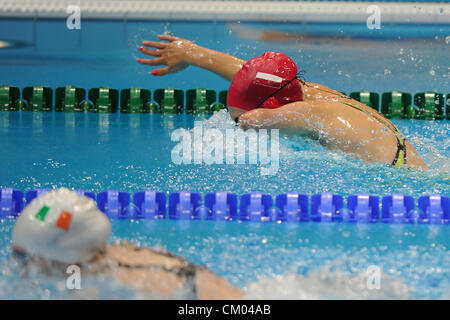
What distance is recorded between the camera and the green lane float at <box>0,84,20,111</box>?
677cm

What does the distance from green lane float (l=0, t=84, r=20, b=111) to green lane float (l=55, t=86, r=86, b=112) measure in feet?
1.39

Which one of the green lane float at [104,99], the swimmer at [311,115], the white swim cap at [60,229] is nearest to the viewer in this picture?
the white swim cap at [60,229]

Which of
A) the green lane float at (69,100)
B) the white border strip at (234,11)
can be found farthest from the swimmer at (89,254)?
the white border strip at (234,11)

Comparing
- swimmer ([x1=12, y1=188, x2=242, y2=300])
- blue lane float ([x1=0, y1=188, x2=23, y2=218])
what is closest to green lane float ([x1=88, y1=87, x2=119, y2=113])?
blue lane float ([x1=0, y1=188, x2=23, y2=218])

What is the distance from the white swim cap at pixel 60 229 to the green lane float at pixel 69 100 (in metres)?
5.14

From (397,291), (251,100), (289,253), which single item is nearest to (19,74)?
(251,100)

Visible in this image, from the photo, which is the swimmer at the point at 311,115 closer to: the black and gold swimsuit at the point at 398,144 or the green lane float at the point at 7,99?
the black and gold swimsuit at the point at 398,144

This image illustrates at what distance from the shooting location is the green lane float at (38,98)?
6824mm

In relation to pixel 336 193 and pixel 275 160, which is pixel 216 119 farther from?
pixel 336 193

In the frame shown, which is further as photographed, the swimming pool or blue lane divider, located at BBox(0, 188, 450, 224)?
blue lane divider, located at BBox(0, 188, 450, 224)

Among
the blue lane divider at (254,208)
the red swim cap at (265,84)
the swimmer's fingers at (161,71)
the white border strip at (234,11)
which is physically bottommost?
the blue lane divider at (254,208)

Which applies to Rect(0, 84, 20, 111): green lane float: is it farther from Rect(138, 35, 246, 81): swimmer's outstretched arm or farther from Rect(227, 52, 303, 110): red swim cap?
Rect(227, 52, 303, 110): red swim cap

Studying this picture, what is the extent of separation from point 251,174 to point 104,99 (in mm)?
3354
